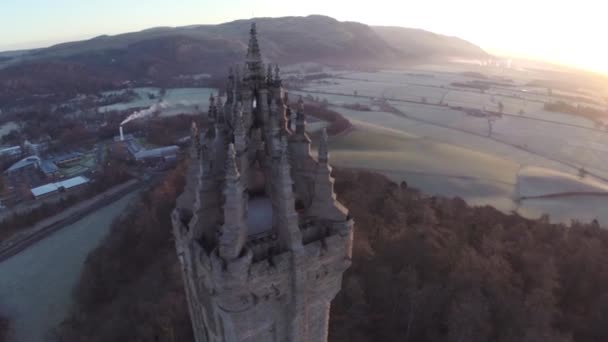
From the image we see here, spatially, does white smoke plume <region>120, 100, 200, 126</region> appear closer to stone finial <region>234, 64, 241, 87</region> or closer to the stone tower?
stone finial <region>234, 64, 241, 87</region>

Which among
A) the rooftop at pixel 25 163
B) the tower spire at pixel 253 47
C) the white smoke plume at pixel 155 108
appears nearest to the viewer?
the tower spire at pixel 253 47

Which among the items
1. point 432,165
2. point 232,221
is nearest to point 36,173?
point 432,165

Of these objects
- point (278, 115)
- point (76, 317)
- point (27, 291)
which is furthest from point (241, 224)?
point (27, 291)

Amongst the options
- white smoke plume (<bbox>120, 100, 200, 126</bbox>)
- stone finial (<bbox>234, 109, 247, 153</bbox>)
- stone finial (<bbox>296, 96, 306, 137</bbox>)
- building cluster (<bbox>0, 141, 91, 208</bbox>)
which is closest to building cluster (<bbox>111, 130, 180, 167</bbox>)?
building cluster (<bbox>0, 141, 91, 208</bbox>)

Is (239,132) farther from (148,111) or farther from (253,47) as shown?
(148,111)

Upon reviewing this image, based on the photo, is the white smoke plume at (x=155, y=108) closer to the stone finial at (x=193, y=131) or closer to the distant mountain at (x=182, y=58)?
the distant mountain at (x=182, y=58)

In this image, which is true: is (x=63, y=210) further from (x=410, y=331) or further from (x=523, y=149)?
(x=523, y=149)

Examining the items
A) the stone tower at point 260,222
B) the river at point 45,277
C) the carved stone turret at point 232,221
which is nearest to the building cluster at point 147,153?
the river at point 45,277

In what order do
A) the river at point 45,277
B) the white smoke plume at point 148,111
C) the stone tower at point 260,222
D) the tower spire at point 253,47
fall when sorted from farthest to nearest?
the white smoke plume at point 148,111 < the river at point 45,277 < the tower spire at point 253,47 < the stone tower at point 260,222
